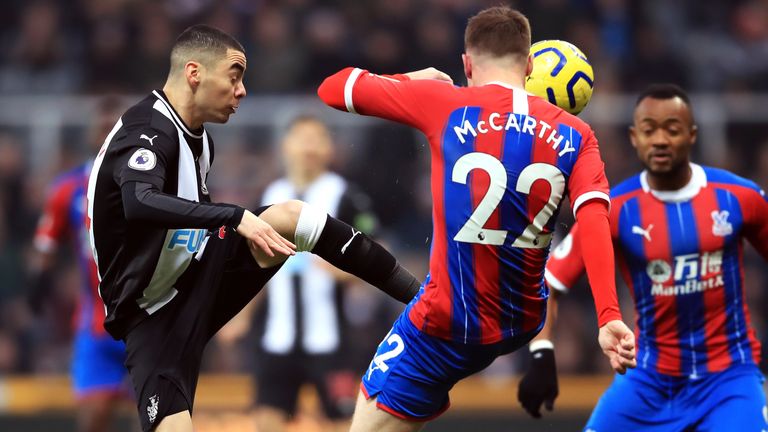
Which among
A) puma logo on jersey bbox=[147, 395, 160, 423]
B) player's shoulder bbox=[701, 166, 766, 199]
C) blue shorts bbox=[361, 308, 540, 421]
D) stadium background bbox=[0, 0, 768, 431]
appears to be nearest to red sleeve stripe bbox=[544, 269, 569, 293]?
player's shoulder bbox=[701, 166, 766, 199]

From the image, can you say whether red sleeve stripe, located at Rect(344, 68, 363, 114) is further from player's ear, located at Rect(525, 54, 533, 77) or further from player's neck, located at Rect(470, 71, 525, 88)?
player's ear, located at Rect(525, 54, 533, 77)

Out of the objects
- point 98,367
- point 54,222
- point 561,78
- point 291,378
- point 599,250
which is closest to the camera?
point 599,250

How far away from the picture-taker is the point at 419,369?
479cm

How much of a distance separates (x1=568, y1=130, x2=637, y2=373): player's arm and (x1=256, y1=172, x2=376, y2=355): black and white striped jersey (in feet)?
12.6

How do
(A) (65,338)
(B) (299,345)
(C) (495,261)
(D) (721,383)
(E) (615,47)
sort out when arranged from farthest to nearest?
(E) (615,47)
(A) (65,338)
(B) (299,345)
(D) (721,383)
(C) (495,261)

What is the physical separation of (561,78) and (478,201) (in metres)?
0.86

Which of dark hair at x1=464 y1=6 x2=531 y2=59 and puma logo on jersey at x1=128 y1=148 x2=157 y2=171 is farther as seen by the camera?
puma logo on jersey at x1=128 y1=148 x2=157 y2=171

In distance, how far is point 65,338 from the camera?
36.0 feet

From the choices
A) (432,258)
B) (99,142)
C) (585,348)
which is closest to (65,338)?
(99,142)

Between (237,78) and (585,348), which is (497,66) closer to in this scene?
(237,78)

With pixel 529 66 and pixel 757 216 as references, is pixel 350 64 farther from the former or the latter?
pixel 529 66

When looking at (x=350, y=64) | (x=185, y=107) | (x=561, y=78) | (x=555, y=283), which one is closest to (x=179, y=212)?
(x=185, y=107)

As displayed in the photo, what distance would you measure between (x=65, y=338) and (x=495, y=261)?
7.15 meters

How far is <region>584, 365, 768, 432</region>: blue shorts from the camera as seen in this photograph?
5.39 meters
